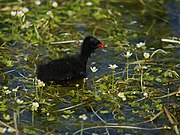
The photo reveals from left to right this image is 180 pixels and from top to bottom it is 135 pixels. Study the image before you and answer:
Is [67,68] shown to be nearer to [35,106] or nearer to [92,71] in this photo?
[92,71]

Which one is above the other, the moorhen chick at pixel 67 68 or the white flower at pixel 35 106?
the white flower at pixel 35 106

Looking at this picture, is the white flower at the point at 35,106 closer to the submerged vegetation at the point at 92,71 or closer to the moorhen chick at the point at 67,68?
the submerged vegetation at the point at 92,71

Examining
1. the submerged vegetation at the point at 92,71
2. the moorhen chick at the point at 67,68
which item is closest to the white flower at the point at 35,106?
the submerged vegetation at the point at 92,71

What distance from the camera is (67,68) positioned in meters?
6.74

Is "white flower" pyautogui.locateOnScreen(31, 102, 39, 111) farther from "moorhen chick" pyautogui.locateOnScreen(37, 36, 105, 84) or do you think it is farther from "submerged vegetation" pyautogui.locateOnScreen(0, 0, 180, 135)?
"moorhen chick" pyautogui.locateOnScreen(37, 36, 105, 84)

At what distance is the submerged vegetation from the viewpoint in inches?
226

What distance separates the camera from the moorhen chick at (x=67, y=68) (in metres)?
6.59

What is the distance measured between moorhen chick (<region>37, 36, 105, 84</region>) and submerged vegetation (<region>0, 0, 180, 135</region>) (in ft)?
0.45

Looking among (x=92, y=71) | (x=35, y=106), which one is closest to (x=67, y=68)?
(x=92, y=71)

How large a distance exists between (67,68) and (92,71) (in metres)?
0.36

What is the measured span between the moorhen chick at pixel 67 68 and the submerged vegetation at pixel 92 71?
137mm

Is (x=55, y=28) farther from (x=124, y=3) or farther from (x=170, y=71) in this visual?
(x=170, y=71)

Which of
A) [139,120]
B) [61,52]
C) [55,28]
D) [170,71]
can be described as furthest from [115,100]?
[55,28]

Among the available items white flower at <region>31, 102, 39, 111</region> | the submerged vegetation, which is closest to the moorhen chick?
the submerged vegetation
